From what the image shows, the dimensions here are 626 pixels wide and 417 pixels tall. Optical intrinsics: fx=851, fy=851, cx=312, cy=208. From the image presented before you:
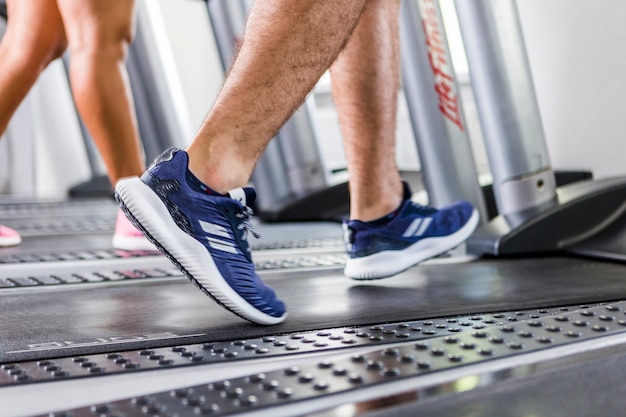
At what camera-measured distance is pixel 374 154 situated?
1581mm

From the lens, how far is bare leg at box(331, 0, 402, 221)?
5.19 feet

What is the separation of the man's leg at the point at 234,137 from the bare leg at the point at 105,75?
0.98 m

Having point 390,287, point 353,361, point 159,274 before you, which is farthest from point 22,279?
point 353,361

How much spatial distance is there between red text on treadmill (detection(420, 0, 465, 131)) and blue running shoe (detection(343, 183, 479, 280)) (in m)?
0.63

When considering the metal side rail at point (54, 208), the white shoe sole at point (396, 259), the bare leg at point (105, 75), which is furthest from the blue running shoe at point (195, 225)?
the metal side rail at point (54, 208)

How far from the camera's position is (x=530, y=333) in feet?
3.63

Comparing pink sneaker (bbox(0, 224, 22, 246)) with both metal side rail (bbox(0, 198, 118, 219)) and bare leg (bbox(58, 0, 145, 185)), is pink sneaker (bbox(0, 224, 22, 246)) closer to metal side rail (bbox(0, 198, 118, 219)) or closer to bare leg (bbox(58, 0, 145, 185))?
bare leg (bbox(58, 0, 145, 185))

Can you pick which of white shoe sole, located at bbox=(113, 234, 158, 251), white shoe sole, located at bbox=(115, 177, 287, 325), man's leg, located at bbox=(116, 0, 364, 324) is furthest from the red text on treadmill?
white shoe sole, located at bbox=(115, 177, 287, 325)

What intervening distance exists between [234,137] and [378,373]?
0.37 metres

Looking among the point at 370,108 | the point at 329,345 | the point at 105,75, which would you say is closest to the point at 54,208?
the point at 105,75

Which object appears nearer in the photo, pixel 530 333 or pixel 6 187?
pixel 530 333

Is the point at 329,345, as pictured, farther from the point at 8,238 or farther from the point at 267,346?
the point at 8,238

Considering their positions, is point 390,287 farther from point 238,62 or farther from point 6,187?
point 6,187

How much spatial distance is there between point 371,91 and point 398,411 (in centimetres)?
88
